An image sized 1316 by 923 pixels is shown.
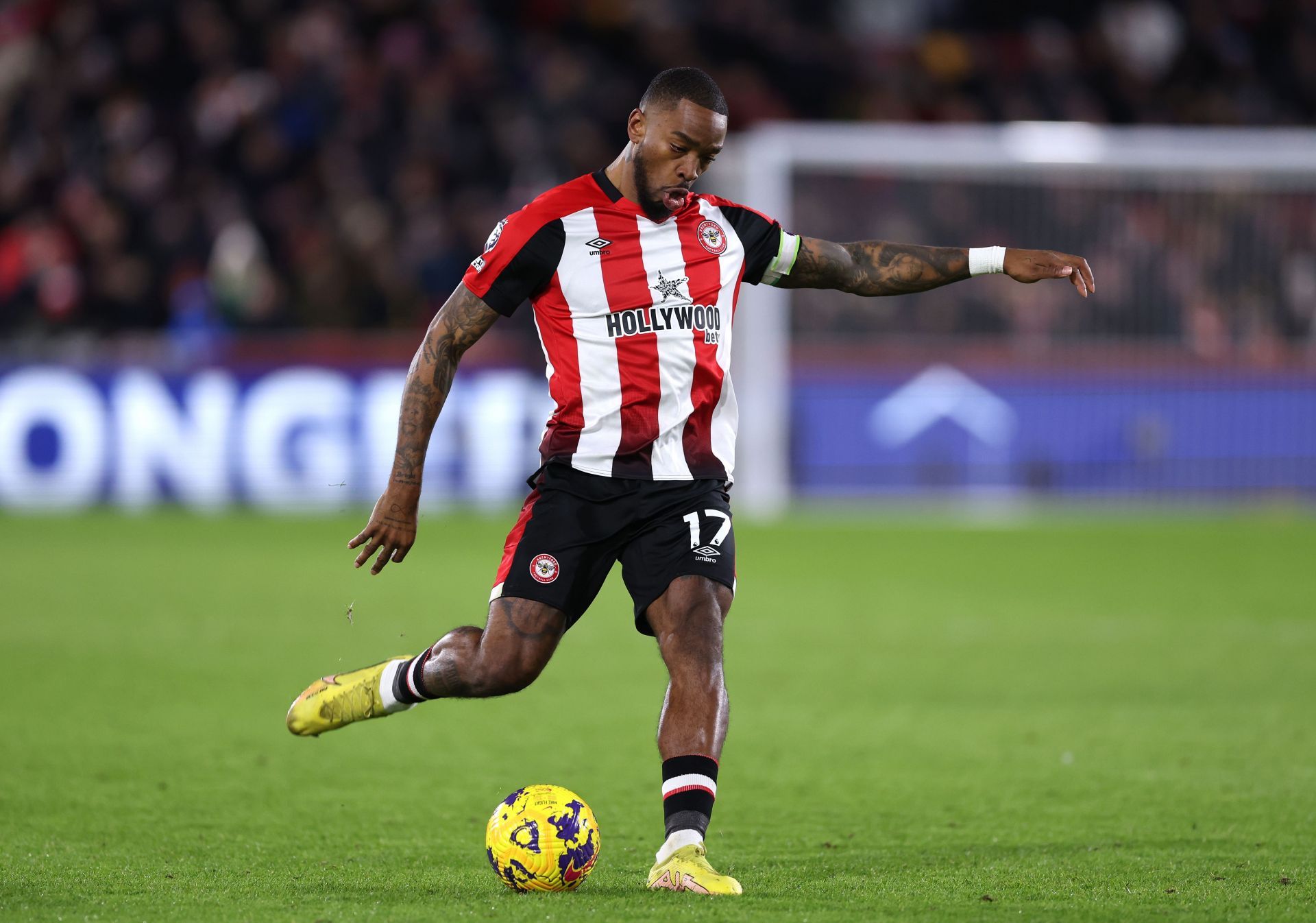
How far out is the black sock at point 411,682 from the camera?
5090 millimetres

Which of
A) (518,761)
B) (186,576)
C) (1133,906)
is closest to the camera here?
(1133,906)

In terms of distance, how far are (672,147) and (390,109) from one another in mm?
14113

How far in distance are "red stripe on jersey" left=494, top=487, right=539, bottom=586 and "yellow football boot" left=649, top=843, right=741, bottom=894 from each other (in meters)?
0.93

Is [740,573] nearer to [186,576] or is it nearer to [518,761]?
[186,576]

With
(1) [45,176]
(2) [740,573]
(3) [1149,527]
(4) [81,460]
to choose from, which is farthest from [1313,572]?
(1) [45,176]

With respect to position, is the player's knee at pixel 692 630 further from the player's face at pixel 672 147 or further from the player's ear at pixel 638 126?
the player's ear at pixel 638 126

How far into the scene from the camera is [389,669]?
5180mm

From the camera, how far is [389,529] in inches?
194

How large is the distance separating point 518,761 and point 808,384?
1005 centimetres

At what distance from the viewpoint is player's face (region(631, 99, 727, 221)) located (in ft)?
A: 15.8

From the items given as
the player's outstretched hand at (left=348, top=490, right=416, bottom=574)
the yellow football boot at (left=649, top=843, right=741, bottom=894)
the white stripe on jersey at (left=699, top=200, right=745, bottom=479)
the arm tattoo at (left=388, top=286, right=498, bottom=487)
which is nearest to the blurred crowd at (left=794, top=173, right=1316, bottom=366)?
the white stripe on jersey at (left=699, top=200, right=745, bottom=479)

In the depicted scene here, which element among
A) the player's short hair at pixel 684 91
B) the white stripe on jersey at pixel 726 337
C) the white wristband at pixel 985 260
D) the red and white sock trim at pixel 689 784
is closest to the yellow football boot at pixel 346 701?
the red and white sock trim at pixel 689 784

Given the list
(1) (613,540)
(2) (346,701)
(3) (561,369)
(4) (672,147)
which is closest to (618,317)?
(3) (561,369)

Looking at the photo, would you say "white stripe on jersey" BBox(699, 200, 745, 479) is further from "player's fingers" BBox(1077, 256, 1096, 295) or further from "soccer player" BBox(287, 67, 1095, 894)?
"player's fingers" BBox(1077, 256, 1096, 295)
